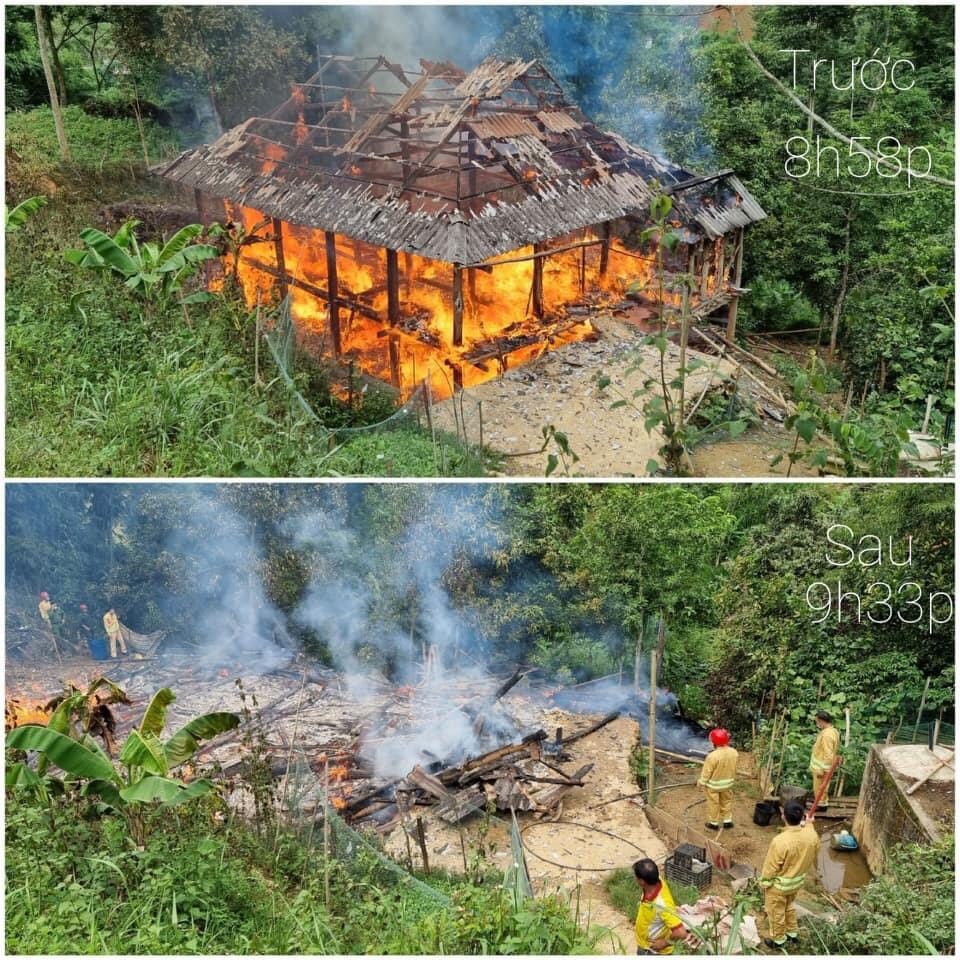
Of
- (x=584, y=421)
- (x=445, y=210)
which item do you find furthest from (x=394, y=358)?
(x=584, y=421)

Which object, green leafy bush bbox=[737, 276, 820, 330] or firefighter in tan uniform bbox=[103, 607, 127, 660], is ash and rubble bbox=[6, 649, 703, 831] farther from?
green leafy bush bbox=[737, 276, 820, 330]

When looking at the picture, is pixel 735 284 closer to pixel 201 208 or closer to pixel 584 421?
Answer: pixel 584 421

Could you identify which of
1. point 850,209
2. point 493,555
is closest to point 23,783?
point 493,555

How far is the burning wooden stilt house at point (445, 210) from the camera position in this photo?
380 inches

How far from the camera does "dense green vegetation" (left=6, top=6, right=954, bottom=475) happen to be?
34.0 feet

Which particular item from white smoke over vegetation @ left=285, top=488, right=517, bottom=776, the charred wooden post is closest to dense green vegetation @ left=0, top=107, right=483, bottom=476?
white smoke over vegetation @ left=285, top=488, right=517, bottom=776

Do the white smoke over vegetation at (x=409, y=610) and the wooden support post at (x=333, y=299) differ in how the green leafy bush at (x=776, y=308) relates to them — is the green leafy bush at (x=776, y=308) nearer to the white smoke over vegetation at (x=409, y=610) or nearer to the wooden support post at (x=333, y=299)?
the wooden support post at (x=333, y=299)

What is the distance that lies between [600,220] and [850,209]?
4099mm

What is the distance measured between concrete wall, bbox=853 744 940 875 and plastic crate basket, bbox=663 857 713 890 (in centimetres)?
119

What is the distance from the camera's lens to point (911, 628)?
772cm

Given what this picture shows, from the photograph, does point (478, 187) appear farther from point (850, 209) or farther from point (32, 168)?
point (32, 168)

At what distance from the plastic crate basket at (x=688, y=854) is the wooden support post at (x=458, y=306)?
5.45 meters

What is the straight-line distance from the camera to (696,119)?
12516mm

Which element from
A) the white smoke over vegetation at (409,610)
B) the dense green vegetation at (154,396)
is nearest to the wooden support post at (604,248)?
the dense green vegetation at (154,396)
